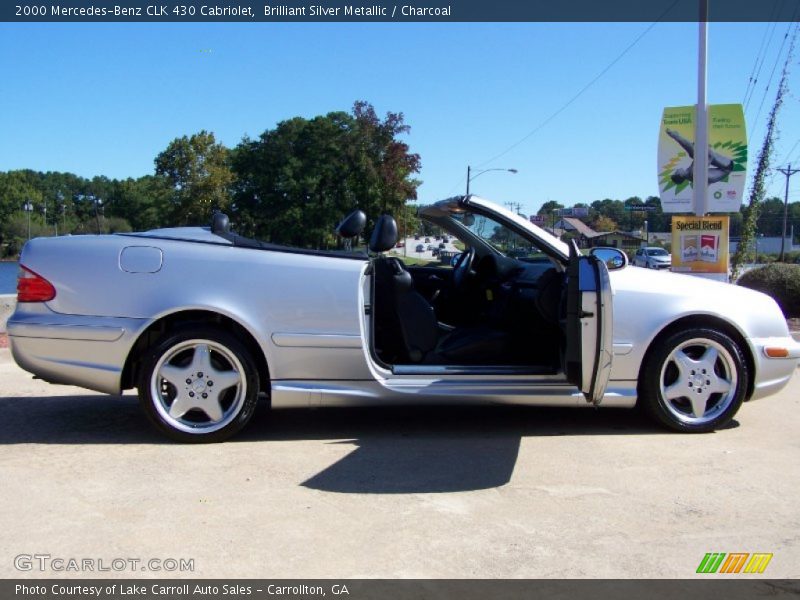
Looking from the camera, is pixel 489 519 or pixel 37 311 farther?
pixel 37 311

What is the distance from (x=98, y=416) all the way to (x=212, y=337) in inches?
58.8

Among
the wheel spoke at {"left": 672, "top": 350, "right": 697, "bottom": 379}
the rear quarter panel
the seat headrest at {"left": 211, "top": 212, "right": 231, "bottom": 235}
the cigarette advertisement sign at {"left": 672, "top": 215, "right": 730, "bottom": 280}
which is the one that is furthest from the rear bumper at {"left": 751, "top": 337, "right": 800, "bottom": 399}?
the cigarette advertisement sign at {"left": 672, "top": 215, "right": 730, "bottom": 280}

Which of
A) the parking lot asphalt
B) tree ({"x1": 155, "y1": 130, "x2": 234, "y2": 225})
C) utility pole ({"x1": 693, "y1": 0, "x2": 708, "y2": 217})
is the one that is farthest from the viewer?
tree ({"x1": 155, "y1": 130, "x2": 234, "y2": 225})

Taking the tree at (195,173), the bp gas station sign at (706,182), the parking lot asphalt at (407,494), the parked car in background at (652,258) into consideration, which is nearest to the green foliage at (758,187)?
the bp gas station sign at (706,182)

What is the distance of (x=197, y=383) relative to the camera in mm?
4531

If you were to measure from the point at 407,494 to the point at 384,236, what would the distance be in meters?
1.82

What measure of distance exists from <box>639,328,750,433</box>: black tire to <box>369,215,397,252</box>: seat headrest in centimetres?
185

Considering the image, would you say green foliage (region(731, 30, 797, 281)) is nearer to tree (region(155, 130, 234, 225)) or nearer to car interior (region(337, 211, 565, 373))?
car interior (region(337, 211, 565, 373))

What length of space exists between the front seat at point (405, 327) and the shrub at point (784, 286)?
28.5 feet

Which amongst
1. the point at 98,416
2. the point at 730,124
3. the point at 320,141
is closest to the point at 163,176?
the point at 320,141

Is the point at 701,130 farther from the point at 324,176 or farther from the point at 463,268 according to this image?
the point at 324,176

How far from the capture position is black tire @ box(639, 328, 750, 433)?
4.76m

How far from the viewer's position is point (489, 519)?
3434 mm

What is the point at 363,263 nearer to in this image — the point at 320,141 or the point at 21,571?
the point at 21,571
